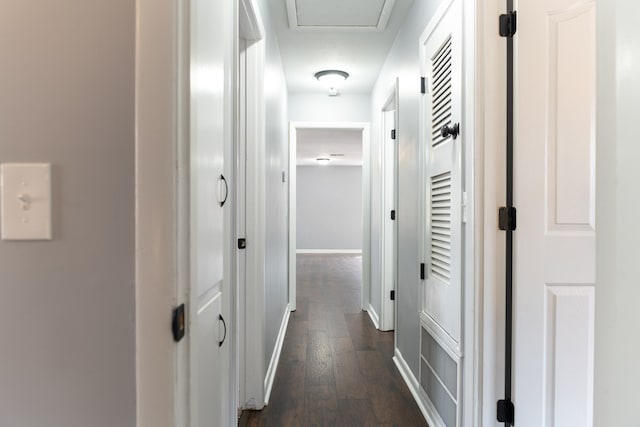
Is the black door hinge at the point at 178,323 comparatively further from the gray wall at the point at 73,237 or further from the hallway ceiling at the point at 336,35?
the hallway ceiling at the point at 336,35

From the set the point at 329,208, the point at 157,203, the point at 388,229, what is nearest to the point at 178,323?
the point at 157,203

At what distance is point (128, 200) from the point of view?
56cm

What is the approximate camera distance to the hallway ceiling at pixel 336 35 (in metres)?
2.20

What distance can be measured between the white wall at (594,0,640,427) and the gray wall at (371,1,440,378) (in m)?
1.38

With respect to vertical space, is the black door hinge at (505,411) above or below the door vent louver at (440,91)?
below

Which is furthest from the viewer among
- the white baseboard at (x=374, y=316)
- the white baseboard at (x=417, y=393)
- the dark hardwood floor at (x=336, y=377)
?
the white baseboard at (x=374, y=316)

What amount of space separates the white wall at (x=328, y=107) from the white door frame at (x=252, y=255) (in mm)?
1871

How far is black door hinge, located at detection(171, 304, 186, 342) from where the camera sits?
0.55m

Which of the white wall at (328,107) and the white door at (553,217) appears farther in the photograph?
the white wall at (328,107)

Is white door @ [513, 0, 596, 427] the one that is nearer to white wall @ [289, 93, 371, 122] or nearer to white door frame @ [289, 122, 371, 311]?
white door frame @ [289, 122, 371, 311]

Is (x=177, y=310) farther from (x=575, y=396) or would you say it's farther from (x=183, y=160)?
(x=575, y=396)

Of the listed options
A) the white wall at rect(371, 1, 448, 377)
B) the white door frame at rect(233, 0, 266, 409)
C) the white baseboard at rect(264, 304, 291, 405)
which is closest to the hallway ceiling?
the white wall at rect(371, 1, 448, 377)

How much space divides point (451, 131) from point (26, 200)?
57.1 inches

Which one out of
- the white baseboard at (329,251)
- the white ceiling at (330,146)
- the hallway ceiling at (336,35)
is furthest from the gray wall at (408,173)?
the white baseboard at (329,251)
